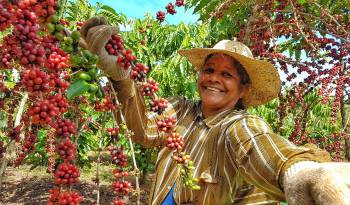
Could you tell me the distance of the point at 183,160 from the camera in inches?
55.3

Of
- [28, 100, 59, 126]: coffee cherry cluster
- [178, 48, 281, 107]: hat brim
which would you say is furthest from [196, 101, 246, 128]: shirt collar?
[28, 100, 59, 126]: coffee cherry cluster

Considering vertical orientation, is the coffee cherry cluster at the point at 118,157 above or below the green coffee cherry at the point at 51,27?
below

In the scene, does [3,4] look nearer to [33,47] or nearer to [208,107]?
[33,47]

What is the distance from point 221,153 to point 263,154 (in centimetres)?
47

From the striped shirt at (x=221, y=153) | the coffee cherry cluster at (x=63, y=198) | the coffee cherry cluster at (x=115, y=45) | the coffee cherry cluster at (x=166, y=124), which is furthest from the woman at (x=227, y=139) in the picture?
the coffee cherry cluster at (x=63, y=198)

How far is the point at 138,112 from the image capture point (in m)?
2.21

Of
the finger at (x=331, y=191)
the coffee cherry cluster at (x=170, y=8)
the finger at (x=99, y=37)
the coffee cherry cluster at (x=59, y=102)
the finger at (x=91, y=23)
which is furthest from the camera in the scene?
the coffee cherry cluster at (x=170, y=8)

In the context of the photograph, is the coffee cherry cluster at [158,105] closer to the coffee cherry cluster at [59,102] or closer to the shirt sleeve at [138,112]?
the coffee cherry cluster at [59,102]

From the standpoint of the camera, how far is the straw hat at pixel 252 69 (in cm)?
221

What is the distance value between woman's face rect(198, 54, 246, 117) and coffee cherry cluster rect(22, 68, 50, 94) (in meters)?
1.32

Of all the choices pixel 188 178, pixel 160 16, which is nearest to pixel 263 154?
pixel 188 178

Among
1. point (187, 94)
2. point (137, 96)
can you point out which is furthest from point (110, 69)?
point (187, 94)

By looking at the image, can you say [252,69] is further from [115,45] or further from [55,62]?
[55,62]

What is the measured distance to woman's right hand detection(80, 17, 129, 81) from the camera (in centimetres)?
166
